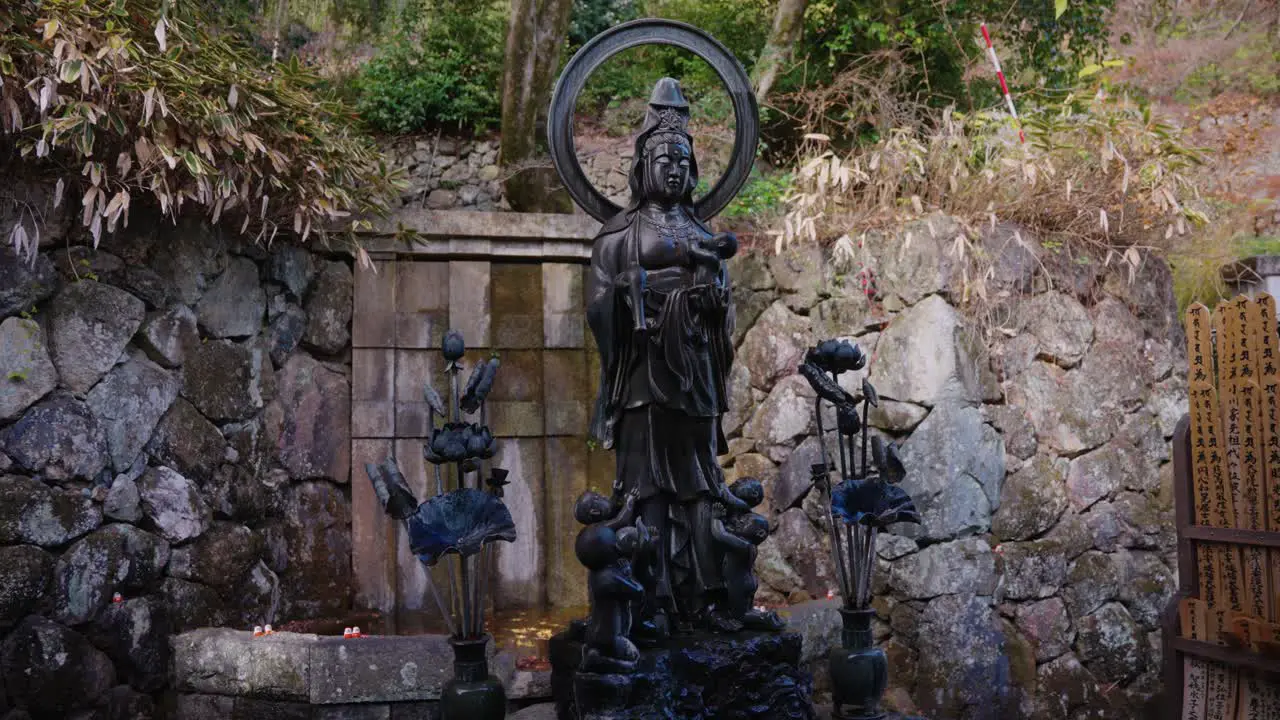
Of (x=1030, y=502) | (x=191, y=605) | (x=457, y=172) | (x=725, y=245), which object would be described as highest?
(x=457, y=172)

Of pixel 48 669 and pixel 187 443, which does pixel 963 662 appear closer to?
pixel 187 443

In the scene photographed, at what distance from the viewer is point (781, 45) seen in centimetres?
749

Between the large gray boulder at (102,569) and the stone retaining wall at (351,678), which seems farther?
the large gray boulder at (102,569)

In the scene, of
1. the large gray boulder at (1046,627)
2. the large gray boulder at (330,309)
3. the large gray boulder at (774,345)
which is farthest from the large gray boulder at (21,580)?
the large gray boulder at (1046,627)

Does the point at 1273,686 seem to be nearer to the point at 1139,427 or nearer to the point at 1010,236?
the point at 1139,427

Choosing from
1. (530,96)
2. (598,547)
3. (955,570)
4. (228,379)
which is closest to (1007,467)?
(955,570)

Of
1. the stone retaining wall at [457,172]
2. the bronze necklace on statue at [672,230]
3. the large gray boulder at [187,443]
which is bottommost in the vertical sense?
the large gray boulder at [187,443]

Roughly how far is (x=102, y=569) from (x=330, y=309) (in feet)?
6.98

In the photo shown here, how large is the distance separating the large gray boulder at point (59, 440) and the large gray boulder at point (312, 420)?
1154mm

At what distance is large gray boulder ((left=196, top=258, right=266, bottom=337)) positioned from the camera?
19.5 feet

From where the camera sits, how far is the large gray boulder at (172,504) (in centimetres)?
544

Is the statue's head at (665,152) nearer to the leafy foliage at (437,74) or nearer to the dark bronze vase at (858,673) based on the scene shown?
the dark bronze vase at (858,673)

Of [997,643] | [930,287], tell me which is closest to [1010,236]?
[930,287]

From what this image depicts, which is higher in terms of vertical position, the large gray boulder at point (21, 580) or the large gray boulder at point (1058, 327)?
the large gray boulder at point (1058, 327)
